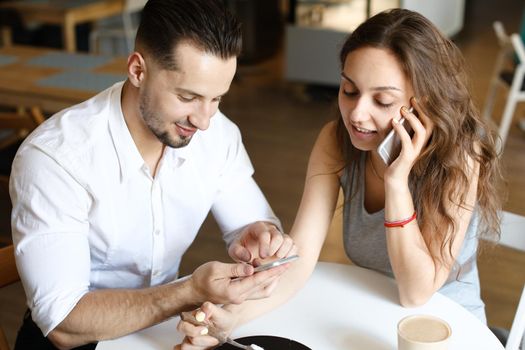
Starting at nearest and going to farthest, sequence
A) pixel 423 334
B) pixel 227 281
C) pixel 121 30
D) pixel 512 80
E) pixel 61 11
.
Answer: pixel 423 334 → pixel 227 281 → pixel 512 80 → pixel 61 11 → pixel 121 30

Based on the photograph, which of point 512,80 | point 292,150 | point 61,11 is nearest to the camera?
point 512,80

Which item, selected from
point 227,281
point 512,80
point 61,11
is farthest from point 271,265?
point 61,11

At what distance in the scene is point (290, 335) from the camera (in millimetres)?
1390

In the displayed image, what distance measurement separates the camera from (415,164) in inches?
63.5

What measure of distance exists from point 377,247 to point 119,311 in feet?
2.07

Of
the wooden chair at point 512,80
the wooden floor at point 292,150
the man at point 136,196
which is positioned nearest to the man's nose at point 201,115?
the man at point 136,196

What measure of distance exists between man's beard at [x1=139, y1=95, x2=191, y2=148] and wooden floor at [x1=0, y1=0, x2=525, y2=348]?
42 cm

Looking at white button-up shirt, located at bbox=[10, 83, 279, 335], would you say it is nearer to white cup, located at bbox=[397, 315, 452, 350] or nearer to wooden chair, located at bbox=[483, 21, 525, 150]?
white cup, located at bbox=[397, 315, 452, 350]

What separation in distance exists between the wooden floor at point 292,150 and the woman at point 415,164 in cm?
24

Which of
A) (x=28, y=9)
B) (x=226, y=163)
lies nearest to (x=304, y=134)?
(x=28, y=9)

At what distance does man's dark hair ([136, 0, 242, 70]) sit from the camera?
1.45 meters

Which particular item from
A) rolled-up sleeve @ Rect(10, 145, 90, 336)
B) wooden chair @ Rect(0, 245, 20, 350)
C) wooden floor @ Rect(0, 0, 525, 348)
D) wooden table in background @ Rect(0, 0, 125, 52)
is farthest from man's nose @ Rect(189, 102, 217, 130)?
wooden table in background @ Rect(0, 0, 125, 52)

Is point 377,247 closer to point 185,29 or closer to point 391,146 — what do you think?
point 391,146

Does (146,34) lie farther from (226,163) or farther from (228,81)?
(226,163)
